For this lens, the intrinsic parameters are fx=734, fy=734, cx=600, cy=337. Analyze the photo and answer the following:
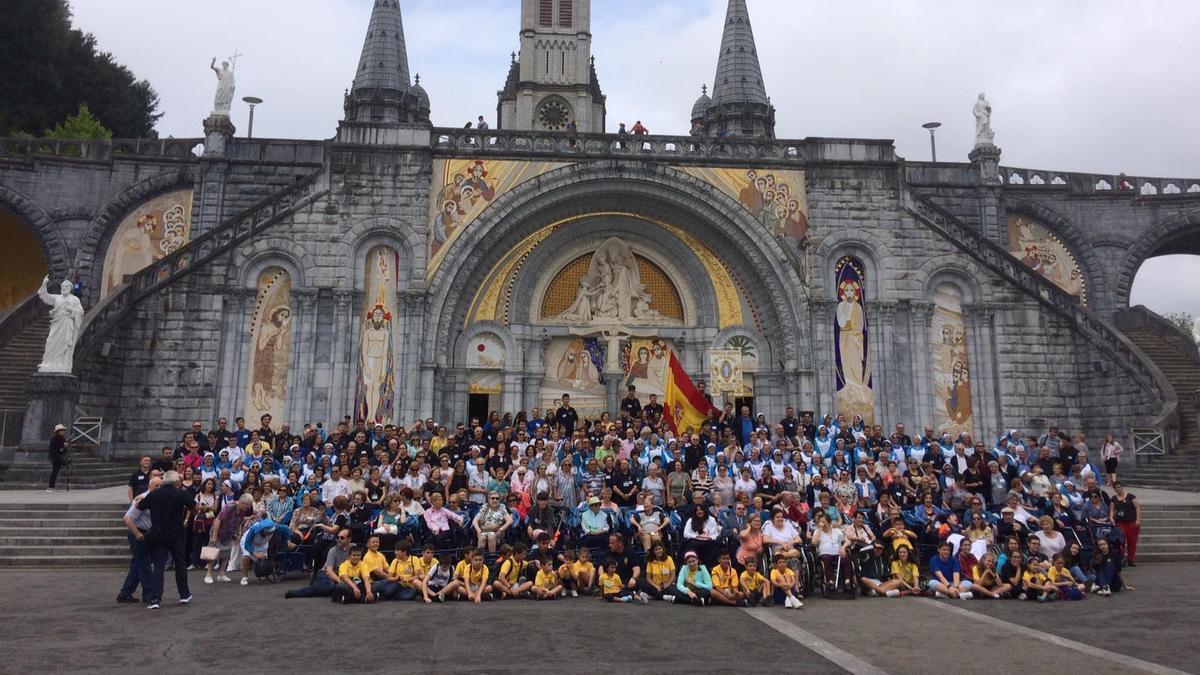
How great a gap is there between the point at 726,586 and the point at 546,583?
2.54 metres

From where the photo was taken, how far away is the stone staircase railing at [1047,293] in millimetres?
20625

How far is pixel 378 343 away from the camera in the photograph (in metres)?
22.2

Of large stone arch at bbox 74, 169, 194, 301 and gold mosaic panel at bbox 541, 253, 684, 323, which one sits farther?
large stone arch at bbox 74, 169, 194, 301

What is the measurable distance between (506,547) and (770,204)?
54.9 feet

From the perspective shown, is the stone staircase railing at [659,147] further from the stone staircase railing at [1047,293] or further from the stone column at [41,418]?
the stone column at [41,418]

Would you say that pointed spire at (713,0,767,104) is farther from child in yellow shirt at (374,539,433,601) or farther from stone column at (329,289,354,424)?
child in yellow shirt at (374,539,433,601)

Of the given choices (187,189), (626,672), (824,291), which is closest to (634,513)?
(626,672)

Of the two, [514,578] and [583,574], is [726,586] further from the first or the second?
[514,578]

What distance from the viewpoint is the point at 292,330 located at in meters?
22.0

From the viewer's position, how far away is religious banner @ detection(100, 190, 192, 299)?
2645 centimetres

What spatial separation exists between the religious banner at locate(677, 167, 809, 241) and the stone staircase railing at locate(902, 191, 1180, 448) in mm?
3466

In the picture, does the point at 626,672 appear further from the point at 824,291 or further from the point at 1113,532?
the point at 824,291

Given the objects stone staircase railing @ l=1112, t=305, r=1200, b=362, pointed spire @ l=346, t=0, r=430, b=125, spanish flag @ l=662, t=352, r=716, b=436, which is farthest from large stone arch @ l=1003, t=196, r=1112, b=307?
pointed spire @ l=346, t=0, r=430, b=125

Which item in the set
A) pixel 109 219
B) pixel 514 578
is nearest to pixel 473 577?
pixel 514 578
